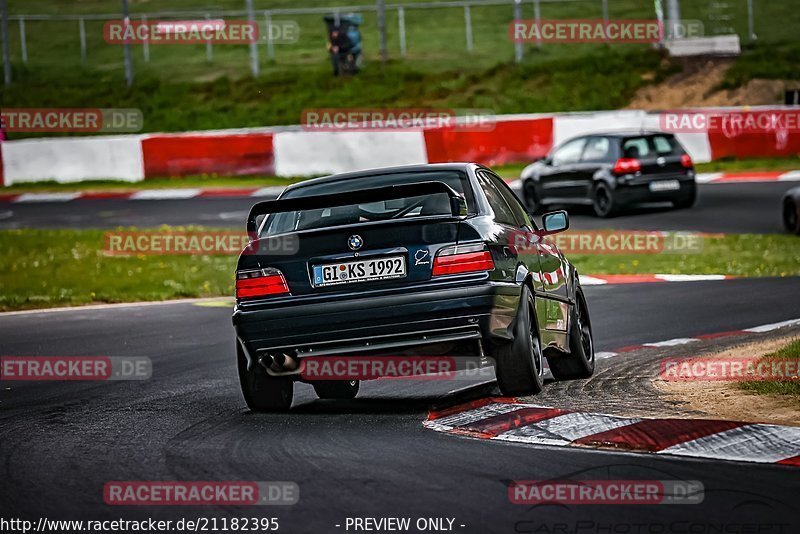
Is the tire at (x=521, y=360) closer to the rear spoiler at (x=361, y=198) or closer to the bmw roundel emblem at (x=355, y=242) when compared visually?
the rear spoiler at (x=361, y=198)

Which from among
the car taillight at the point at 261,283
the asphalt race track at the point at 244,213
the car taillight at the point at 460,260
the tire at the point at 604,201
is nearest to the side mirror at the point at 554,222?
the car taillight at the point at 460,260

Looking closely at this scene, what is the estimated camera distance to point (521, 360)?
8.88 meters

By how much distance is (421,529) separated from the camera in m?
5.79

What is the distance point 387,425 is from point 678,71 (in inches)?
1184

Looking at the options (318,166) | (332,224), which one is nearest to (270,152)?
(318,166)

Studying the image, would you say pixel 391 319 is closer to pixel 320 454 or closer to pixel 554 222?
pixel 320 454

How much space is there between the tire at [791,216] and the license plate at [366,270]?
13.2 metres

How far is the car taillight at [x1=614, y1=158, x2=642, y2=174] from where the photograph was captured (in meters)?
24.2

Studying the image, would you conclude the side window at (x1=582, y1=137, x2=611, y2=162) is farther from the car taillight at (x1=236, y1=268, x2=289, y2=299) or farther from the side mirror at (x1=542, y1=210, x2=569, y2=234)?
the car taillight at (x1=236, y1=268, x2=289, y2=299)

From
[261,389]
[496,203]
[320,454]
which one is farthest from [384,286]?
[320,454]

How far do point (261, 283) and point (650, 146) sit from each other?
656 inches

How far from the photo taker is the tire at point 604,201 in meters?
24.1

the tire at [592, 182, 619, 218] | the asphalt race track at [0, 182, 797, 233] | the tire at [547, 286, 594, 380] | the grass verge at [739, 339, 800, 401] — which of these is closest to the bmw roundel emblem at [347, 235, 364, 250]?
the tire at [547, 286, 594, 380]

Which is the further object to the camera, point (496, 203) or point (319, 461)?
point (496, 203)
